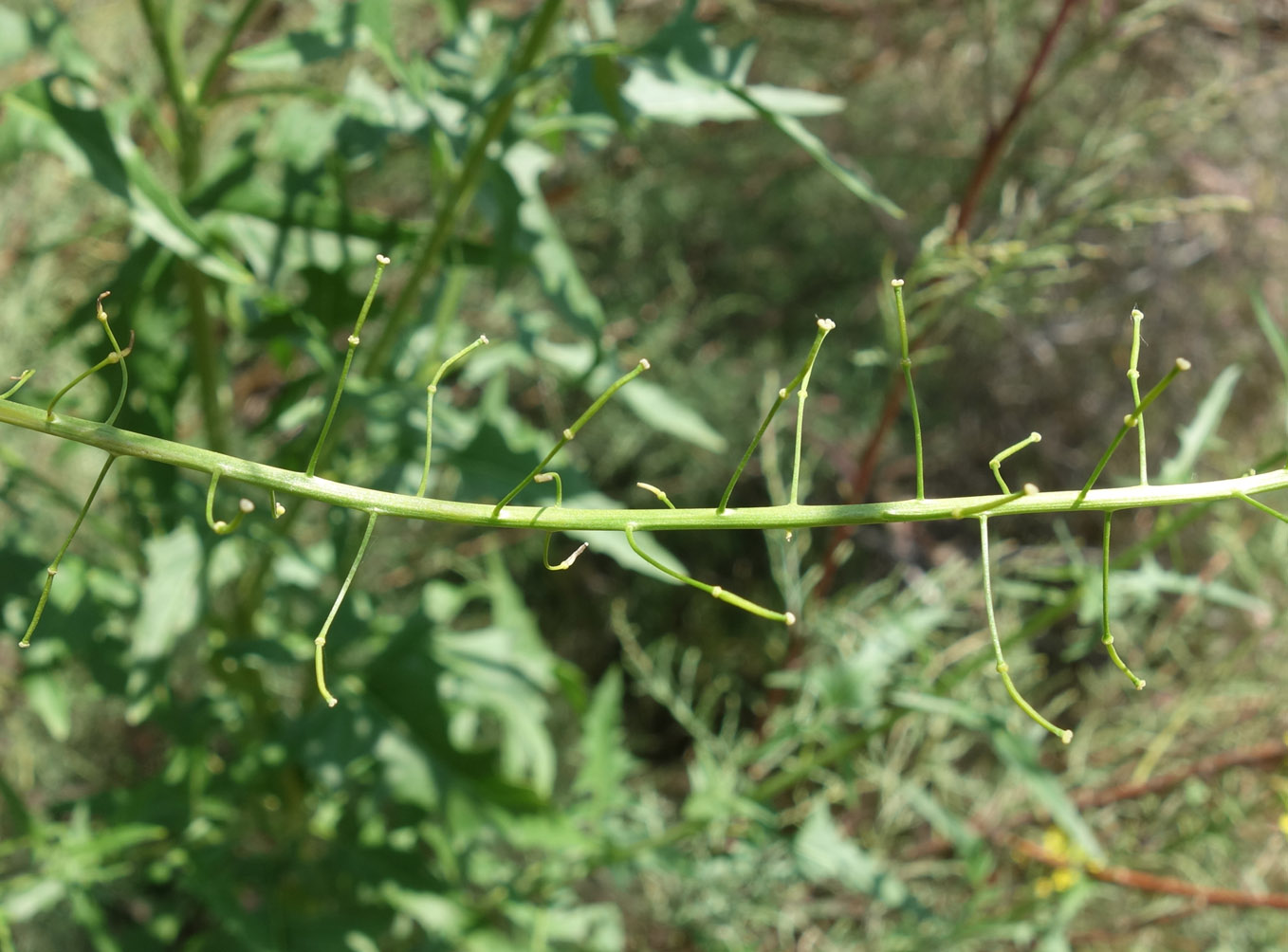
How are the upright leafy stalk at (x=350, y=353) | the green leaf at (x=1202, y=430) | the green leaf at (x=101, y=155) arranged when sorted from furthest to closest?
the green leaf at (x=1202, y=430) → the green leaf at (x=101, y=155) → the upright leafy stalk at (x=350, y=353)

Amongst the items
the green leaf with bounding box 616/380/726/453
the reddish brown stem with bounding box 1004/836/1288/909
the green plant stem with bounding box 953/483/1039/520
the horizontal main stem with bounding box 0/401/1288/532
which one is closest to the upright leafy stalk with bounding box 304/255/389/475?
the horizontal main stem with bounding box 0/401/1288/532

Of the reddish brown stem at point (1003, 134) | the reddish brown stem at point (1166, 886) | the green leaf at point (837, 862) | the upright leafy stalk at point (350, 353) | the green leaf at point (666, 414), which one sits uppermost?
the upright leafy stalk at point (350, 353)

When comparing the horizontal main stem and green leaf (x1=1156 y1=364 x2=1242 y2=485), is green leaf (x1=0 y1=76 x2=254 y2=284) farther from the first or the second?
green leaf (x1=1156 y1=364 x2=1242 y2=485)

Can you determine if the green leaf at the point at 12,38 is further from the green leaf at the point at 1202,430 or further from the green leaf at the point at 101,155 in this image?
the green leaf at the point at 1202,430

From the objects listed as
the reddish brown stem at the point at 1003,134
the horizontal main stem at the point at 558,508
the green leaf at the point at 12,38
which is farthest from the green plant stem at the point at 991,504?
the green leaf at the point at 12,38

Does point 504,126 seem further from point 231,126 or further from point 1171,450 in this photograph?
point 1171,450

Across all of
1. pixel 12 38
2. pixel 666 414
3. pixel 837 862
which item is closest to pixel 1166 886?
pixel 837 862

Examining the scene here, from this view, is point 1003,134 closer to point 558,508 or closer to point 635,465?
point 558,508

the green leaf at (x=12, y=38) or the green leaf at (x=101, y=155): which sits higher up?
the green leaf at (x=12, y=38)
